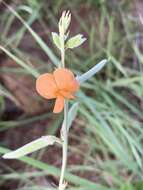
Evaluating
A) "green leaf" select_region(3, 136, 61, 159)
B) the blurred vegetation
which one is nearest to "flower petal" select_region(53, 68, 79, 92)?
"green leaf" select_region(3, 136, 61, 159)

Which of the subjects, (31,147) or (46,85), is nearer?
(46,85)

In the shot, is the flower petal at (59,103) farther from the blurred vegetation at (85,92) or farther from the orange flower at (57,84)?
the blurred vegetation at (85,92)

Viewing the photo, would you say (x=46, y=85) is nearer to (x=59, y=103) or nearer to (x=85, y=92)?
(x=59, y=103)

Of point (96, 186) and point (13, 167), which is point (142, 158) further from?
point (13, 167)

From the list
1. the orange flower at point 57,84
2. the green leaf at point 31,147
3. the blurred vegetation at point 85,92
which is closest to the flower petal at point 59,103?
the orange flower at point 57,84

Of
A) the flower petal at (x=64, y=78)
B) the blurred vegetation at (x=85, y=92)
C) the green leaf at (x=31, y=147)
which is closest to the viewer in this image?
the flower petal at (x=64, y=78)

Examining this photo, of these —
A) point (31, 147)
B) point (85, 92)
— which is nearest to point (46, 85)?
point (31, 147)

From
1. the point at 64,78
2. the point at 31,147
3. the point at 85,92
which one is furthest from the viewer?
the point at 85,92
